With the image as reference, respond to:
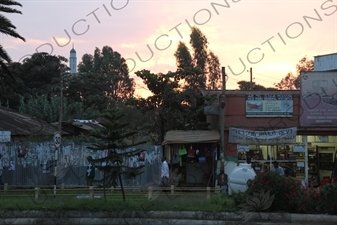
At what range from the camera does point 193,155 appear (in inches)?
917

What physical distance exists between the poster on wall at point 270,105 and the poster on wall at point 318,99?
2.20 ft

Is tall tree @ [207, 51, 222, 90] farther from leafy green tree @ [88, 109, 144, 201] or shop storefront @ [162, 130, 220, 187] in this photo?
leafy green tree @ [88, 109, 144, 201]

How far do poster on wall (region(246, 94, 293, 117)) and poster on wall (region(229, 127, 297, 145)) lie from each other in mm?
1247

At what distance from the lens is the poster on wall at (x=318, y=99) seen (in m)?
23.0

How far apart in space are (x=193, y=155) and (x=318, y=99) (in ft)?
21.6

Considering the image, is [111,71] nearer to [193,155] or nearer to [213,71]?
[213,71]

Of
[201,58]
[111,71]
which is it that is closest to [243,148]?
[201,58]

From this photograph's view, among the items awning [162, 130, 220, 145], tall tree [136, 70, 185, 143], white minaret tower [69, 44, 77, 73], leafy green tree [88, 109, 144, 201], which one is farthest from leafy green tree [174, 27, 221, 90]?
leafy green tree [88, 109, 144, 201]

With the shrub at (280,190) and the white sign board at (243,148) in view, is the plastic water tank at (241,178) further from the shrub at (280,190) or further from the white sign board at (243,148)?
the white sign board at (243,148)

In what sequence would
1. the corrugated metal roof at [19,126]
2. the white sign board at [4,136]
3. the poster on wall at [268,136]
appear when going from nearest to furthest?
the poster on wall at [268,136], the white sign board at [4,136], the corrugated metal roof at [19,126]

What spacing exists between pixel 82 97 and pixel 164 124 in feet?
97.9

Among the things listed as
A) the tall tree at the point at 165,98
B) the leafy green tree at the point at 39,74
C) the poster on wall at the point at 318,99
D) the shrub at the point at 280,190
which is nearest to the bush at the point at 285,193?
the shrub at the point at 280,190

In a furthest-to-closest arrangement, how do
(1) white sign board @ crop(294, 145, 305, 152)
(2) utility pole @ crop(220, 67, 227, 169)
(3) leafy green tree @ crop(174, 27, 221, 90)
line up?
(3) leafy green tree @ crop(174, 27, 221, 90), (1) white sign board @ crop(294, 145, 305, 152), (2) utility pole @ crop(220, 67, 227, 169)

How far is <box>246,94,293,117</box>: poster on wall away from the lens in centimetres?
2320
